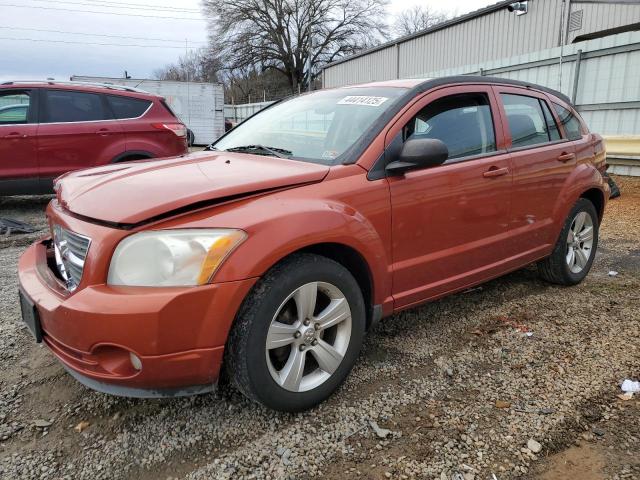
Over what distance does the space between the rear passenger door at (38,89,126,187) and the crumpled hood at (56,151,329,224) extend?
15.2ft

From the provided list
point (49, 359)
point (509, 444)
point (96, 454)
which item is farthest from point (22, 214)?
point (509, 444)

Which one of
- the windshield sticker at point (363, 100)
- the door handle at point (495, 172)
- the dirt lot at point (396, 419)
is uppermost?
the windshield sticker at point (363, 100)

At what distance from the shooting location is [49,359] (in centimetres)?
292

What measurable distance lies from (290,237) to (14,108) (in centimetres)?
642

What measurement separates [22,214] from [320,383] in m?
6.56

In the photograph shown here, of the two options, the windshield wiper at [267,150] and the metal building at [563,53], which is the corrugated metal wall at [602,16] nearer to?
the metal building at [563,53]

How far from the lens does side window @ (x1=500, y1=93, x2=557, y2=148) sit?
140 inches

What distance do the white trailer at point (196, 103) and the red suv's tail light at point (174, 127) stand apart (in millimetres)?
12925

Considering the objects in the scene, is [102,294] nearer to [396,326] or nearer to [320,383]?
[320,383]

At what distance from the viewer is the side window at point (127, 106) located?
7.34 m

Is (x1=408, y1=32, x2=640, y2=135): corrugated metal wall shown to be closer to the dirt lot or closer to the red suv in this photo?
the dirt lot

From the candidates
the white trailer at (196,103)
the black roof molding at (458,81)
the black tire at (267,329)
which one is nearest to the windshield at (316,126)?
the black roof molding at (458,81)

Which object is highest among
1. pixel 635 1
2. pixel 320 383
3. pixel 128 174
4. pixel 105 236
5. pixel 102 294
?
pixel 635 1

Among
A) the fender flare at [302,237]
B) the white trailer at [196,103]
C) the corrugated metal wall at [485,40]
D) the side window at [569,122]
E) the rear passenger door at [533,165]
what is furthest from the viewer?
the white trailer at [196,103]
